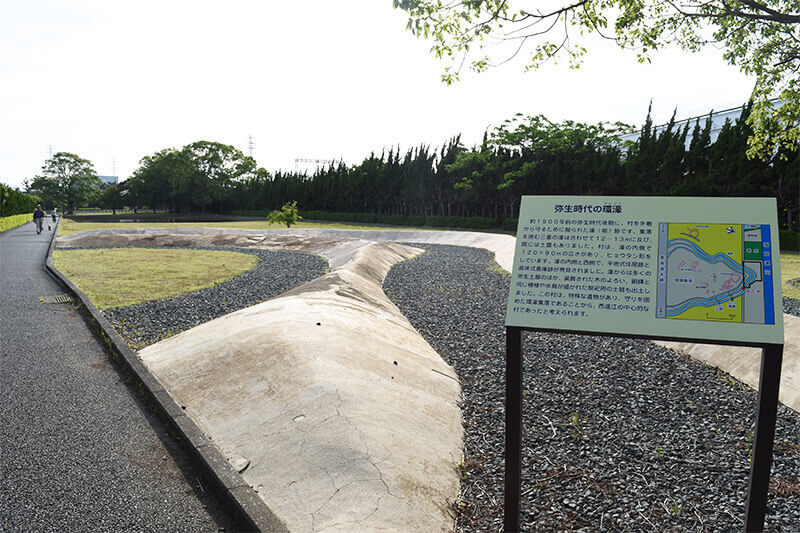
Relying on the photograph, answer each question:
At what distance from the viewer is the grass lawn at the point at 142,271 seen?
10891 millimetres

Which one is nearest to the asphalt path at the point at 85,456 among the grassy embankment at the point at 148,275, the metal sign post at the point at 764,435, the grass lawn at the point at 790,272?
the metal sign post at the point at 764,435

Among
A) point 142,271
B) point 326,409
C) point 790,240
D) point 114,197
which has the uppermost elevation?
point 114,197

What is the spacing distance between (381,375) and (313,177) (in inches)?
2157

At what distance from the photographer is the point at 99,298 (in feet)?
33.8

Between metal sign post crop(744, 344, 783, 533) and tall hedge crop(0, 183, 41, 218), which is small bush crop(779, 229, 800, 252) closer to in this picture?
metal sign post crop(744, 344, 783, 533)

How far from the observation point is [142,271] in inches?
584

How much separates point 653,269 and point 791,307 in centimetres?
869

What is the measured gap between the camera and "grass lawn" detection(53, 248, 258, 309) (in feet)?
35.7

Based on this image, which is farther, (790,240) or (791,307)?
(790,240)

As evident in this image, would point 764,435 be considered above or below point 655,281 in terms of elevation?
below

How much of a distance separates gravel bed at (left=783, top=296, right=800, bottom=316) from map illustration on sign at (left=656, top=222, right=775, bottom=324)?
7278 mm

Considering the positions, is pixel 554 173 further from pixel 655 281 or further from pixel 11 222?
pixel 11 222

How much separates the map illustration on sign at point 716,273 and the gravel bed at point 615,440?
1.44 m

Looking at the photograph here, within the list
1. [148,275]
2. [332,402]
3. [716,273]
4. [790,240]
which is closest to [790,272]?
[790,240]
